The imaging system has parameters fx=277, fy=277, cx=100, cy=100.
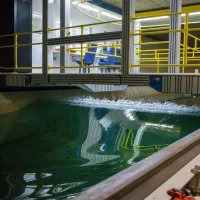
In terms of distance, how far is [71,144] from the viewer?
436cm

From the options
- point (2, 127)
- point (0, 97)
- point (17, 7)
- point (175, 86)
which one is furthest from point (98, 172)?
point (17, 7)

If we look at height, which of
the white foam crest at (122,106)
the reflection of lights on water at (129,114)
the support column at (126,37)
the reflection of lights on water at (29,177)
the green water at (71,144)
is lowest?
the reflection of lights on water at (29,177)

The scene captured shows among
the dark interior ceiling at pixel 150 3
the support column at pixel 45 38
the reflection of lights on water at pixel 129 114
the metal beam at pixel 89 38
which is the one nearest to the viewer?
the metal beam at pixel 89 38

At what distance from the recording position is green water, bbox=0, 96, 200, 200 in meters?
2.72

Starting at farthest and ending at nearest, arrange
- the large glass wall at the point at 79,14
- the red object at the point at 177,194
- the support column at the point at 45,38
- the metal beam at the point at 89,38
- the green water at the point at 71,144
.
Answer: the large glass wall at the point at 79,14
the support column at the point at 45,38
the metal beam at the point at 89,38
the green water at the point at 71,144
the red object at the point at 177,194

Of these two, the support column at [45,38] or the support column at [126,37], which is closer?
the support column at [126,37]

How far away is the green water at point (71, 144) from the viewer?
8.91 ft

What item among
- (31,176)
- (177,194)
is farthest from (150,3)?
(177,194)

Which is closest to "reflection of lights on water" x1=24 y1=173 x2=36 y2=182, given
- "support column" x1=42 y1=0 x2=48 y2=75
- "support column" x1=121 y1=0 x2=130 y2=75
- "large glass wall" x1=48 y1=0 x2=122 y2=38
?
"support column" x1=121 y1=0 x2=130 y2=75

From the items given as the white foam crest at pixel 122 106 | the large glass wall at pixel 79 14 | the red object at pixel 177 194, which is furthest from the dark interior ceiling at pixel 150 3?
the red object at pixel 177 194

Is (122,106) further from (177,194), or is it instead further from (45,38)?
(177,194)

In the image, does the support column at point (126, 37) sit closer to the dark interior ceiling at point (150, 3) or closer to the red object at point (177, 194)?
the red object at point (177, 194)

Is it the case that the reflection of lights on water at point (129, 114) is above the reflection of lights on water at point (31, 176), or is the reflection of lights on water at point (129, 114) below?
above

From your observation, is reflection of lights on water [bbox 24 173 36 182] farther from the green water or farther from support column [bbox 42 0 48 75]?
support column [bbox 42 0 48 75]
